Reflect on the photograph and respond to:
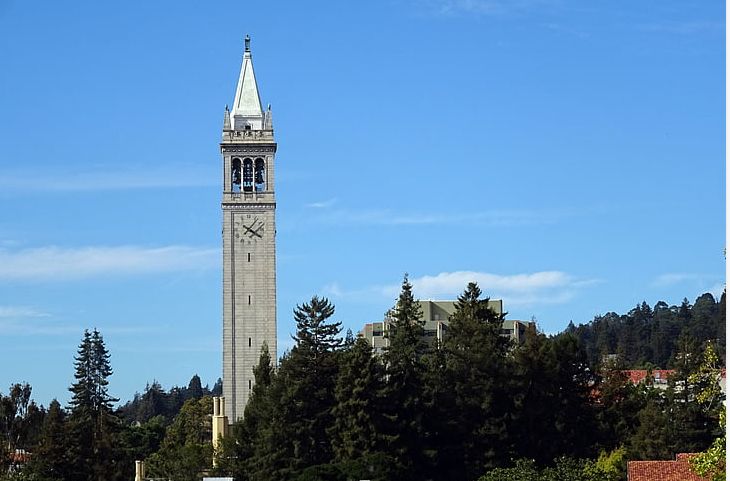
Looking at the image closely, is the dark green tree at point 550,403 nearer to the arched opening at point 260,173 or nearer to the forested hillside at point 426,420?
the forested hillside at point 426,420

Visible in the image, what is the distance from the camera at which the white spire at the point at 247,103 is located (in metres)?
86.2

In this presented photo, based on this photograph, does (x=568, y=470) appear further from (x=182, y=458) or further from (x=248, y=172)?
(x=248, y=172)

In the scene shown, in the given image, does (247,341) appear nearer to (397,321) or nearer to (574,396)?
(397,321)

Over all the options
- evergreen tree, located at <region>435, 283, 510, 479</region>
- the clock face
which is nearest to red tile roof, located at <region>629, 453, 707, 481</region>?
evergreen tree, located at <region>435, 283, 510, 479</region>

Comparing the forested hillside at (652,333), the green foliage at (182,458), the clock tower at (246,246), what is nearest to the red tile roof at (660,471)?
the green foliage at (182,458)

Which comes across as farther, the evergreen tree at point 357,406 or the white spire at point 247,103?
the white spire at point 247,103

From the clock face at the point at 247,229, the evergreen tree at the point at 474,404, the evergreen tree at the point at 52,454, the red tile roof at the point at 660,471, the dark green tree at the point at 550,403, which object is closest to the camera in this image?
the red tile roof at the point at 660,471

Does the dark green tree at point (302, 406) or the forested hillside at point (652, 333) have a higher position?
the forested hillside at point (652, 333)

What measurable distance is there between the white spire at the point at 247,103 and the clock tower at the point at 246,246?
0.21 ft

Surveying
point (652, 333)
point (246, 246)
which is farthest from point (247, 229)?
point (652, 333)

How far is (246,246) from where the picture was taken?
3327 inches

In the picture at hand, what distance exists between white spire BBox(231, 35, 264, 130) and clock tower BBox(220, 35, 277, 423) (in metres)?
0.06

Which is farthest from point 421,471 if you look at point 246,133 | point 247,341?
point 246,133

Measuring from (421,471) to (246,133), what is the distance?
3964 centimetres
